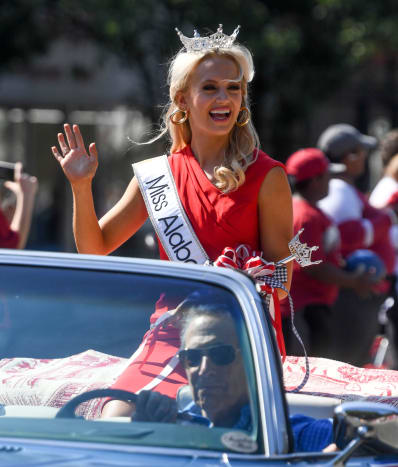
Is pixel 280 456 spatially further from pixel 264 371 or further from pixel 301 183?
pixel 301 183

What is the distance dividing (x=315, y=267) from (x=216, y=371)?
361 centimetres

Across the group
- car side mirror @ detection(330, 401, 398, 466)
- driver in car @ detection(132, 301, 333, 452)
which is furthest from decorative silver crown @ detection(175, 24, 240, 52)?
car side mirror @ detection(330, 401, 398, 466)

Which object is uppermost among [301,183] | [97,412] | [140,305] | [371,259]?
[301,183]

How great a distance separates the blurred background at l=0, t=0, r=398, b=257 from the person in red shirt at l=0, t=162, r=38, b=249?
10.9 feet

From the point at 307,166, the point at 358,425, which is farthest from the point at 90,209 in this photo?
the point at 307,166

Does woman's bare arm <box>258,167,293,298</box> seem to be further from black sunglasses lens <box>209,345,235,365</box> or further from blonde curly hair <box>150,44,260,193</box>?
black sunglasses lens <box>209,345,235,365</box>

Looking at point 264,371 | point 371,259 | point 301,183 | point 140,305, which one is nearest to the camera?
point 264,371

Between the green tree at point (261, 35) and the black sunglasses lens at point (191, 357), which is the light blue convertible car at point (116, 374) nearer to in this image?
the black sunglasses lens at point (191, 357)

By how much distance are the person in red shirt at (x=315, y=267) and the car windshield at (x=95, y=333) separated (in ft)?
10.8

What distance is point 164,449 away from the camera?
2.38 m

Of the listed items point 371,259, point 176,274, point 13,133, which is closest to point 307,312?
point 371,259

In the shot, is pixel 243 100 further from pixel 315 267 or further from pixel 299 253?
pixel 315 267

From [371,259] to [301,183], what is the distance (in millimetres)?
833

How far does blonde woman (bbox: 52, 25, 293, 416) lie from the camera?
141 inches
